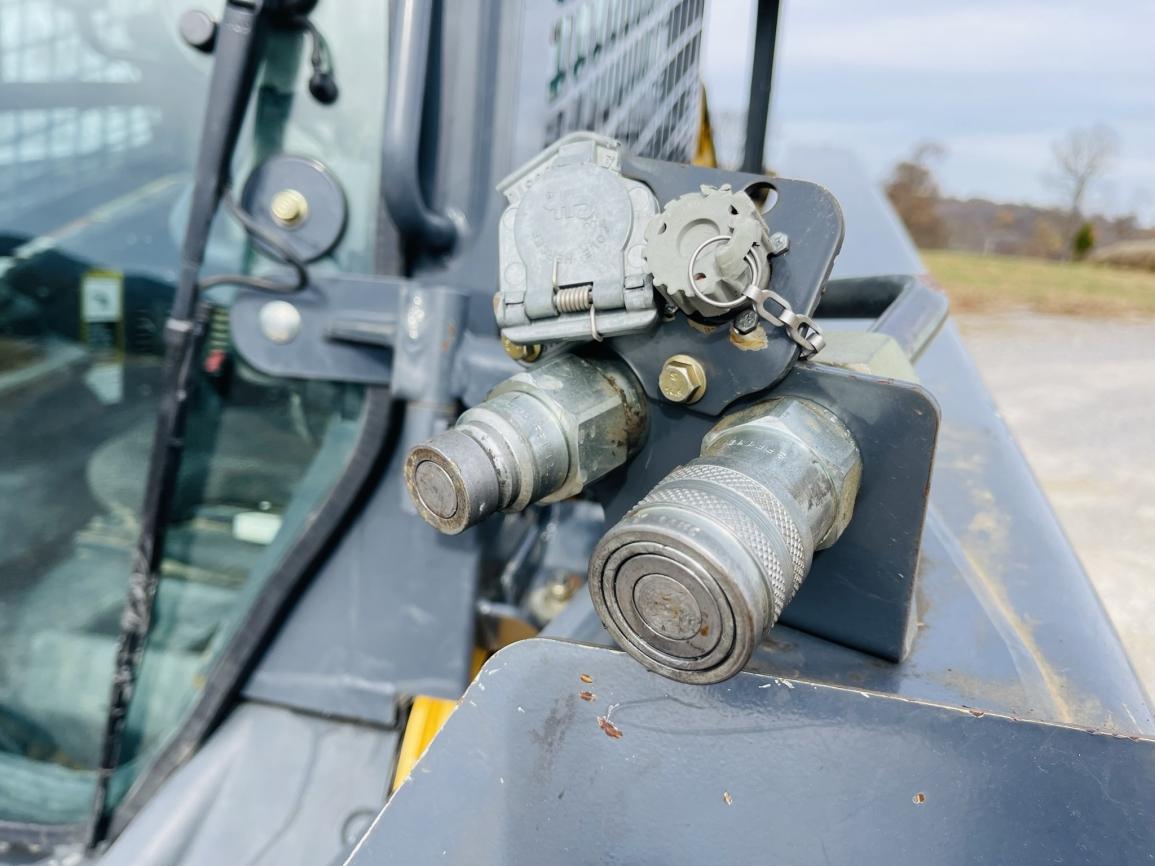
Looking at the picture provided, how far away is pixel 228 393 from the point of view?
4.13 feet

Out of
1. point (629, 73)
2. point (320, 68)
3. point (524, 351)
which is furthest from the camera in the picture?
point (629, 73)

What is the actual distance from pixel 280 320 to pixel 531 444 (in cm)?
61

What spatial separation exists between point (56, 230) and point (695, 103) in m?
1.81

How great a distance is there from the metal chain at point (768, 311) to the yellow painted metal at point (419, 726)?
0.78 m

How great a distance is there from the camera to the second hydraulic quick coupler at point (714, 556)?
559 mm

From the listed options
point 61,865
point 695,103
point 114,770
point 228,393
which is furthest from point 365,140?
point 695,103

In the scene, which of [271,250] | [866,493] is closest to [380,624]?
[271,250]

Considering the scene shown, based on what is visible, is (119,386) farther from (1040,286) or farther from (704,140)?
(1040,286)

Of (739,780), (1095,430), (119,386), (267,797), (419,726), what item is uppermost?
(119,386)

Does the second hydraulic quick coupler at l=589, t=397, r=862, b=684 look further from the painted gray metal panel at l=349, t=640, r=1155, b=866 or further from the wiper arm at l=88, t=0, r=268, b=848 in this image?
the wiper arm at l=88, t=0, r=268, b=848

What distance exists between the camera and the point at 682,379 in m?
0.76

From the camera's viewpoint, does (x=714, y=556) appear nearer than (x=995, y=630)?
Yes

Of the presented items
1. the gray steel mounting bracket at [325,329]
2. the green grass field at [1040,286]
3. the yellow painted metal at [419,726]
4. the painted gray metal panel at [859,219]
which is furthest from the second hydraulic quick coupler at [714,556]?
the green grass field at [1040,286]

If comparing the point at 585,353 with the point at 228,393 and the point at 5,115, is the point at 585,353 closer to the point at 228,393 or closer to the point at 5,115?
the point at 228,393
